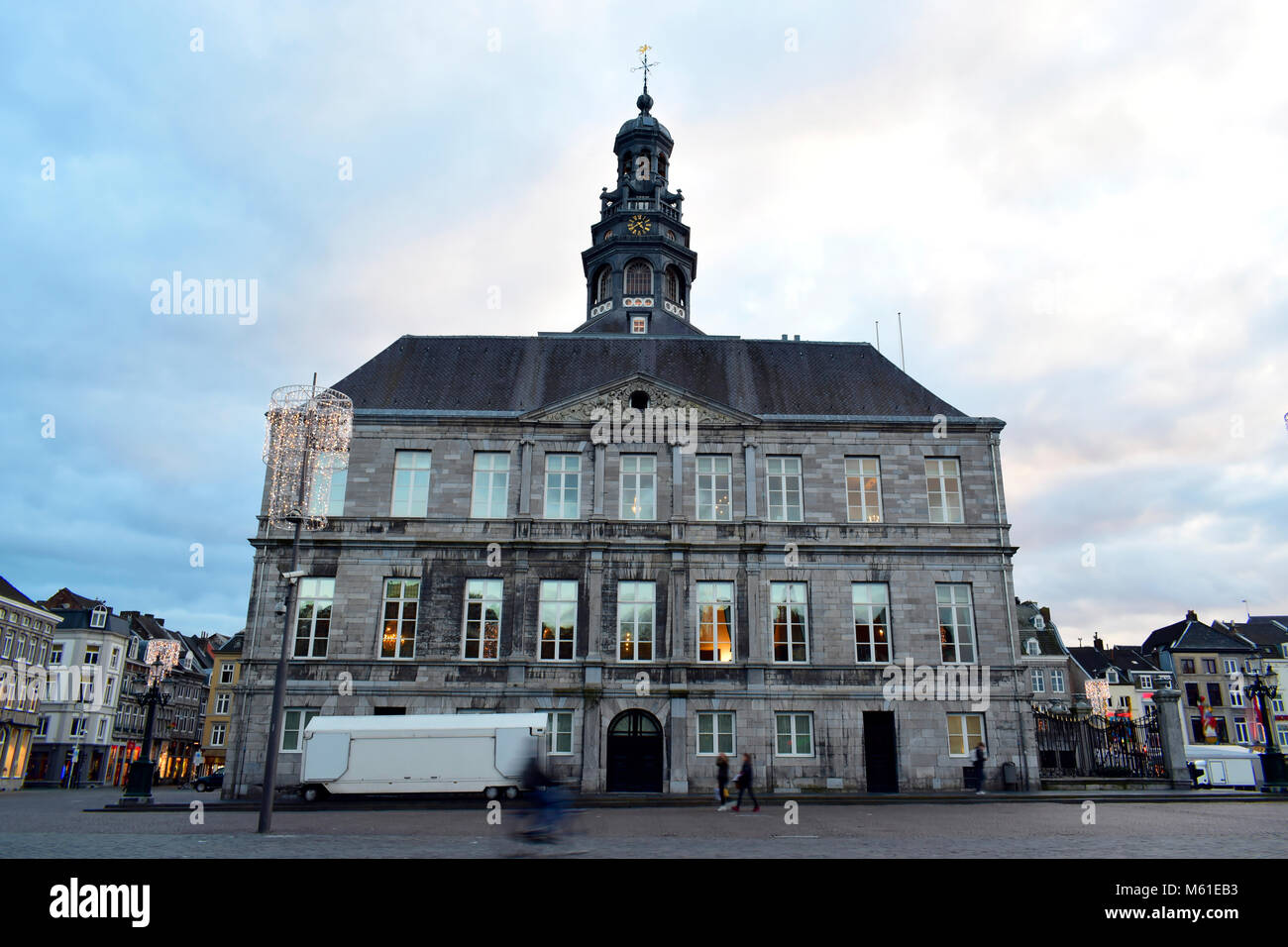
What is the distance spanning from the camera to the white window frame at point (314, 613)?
98.8ft

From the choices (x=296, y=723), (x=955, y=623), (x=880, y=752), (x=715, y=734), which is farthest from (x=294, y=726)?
(x=955, y=623)

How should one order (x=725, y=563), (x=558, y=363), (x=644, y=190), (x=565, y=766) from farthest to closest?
(x=644, y=190) → (x=558, y=363) → (x=725, y=563) → (x=565, y=766)

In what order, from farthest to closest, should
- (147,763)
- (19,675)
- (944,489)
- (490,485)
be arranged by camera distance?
(19,675), (944,489), (490,485), (147,763)

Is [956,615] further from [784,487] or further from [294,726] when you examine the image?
[294,726]

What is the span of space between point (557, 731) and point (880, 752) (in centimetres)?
1105

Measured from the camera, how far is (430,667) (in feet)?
97.7

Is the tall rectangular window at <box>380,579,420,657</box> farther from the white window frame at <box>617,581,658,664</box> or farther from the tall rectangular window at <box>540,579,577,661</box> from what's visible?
the white window frame at <box>617,581,658,664</box>

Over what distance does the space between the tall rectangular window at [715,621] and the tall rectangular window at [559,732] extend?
200 inches

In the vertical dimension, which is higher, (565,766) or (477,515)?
(477,515)

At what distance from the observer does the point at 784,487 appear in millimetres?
32188
